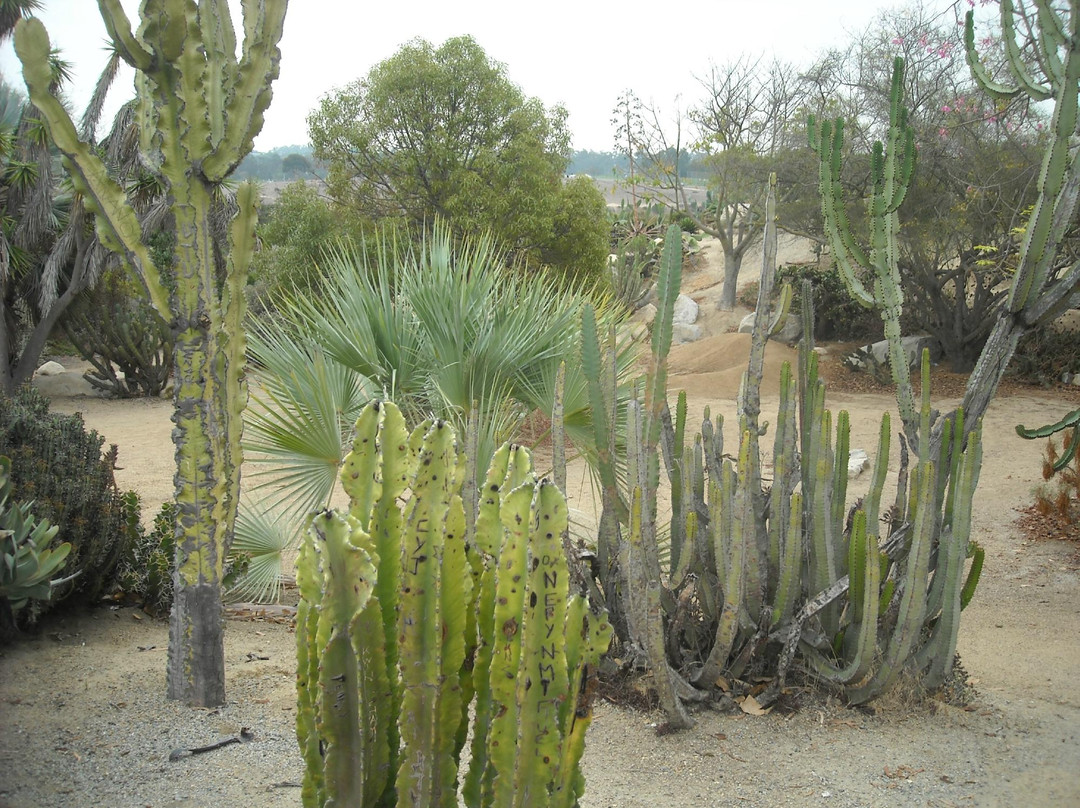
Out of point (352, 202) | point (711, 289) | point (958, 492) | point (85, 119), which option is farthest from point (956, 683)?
point (711, 289)

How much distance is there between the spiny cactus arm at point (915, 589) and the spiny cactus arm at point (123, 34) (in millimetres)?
3138

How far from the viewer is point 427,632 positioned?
1826mm

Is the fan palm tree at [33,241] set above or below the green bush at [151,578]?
above

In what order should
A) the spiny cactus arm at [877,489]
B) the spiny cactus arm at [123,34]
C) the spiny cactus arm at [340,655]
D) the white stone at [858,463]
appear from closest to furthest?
the spiny cactus arm at [340,655], the spiny cactus arm at [123,34], the spiny cactus arm at [877,489], the white stone at [858,463]

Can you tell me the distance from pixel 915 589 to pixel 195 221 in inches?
117

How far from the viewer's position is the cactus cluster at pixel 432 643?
A: 176 centimetres

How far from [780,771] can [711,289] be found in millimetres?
22708

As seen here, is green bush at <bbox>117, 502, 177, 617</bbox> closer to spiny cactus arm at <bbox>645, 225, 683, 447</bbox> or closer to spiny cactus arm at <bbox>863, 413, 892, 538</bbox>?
spiny cactus arm at <bbox>645, 225, 683, 447</bbox>

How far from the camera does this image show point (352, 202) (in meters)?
16.1

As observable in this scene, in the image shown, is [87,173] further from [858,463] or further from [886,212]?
[858,463]

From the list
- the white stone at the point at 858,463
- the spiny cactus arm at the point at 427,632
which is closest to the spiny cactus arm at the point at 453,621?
the spiny cactus arm at the point at 427,632

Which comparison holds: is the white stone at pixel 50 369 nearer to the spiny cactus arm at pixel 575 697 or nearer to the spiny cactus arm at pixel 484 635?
the spiny cactus arm at pixel 484 635

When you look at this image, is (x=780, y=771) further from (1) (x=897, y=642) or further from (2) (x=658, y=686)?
(1) (x=897, y=642)

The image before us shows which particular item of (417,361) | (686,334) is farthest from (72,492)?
(686,334)
